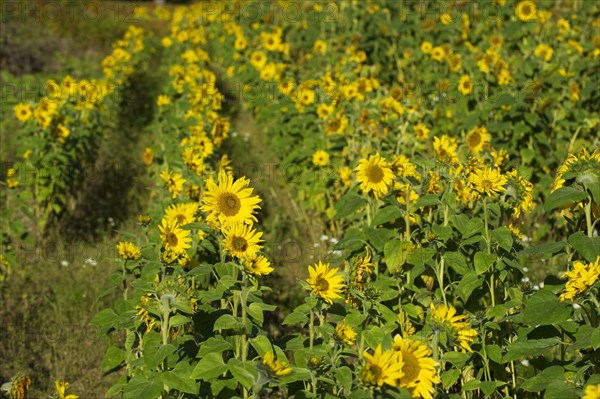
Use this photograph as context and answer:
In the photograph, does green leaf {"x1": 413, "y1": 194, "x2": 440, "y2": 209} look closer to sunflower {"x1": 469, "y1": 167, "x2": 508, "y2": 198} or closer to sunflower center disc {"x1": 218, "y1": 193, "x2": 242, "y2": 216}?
sunflower {"x1": 469, "y1": 167, "x2": 508, "y2": 198}

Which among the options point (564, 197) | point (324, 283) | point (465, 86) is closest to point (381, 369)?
point (324, 283)

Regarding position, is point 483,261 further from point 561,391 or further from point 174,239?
point 174,239

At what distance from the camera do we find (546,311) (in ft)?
6.45

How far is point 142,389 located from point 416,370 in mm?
860

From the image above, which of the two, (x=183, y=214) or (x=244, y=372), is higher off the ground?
(x=244, y=372)

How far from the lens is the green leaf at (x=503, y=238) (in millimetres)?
2312

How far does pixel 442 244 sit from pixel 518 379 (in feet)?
2.09

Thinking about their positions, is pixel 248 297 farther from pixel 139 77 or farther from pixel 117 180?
pixel 139 77

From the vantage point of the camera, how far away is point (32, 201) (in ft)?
17.6

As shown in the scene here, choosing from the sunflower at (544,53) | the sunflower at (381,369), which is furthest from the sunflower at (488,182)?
the sunflower at (544,53)

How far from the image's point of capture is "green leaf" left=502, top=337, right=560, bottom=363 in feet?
6.68

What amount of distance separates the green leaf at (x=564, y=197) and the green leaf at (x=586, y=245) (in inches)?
5.2

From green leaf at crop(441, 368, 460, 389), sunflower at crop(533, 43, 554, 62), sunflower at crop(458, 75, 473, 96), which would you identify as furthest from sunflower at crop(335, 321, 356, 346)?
sunflower at crop(533, 43, 554, 62)

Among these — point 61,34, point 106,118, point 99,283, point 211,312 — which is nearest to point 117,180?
point 106,118
